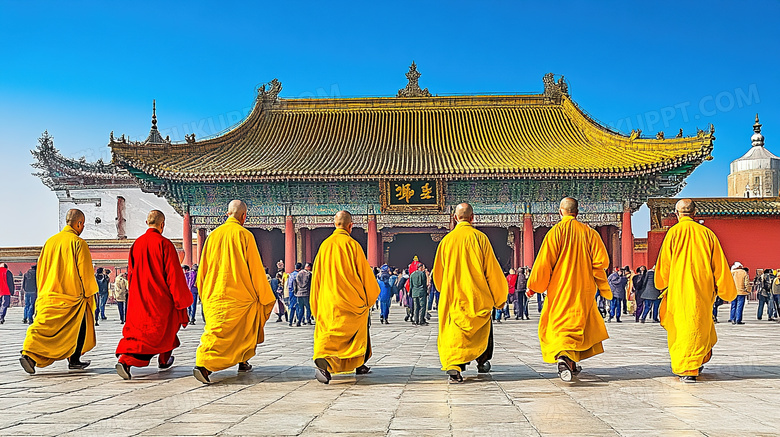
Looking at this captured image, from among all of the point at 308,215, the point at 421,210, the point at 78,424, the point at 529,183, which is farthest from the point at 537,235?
the point at 78,424

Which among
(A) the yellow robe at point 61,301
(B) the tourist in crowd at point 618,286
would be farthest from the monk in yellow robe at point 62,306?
(B) the tourist in crowd at point 618,286

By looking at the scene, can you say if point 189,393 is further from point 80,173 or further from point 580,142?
point 80,173

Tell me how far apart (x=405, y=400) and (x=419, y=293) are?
938 cm

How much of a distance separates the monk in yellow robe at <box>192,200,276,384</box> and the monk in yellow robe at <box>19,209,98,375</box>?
1.33m

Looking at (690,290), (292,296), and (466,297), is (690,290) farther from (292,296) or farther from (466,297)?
(292,296)

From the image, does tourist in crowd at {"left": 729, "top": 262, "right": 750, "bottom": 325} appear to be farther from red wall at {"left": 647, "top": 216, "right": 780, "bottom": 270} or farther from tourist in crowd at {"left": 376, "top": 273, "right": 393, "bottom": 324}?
red wall at {"left": 647, "top": 216, "right": 780, "bottom": 270}

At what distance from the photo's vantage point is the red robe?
6.71 meters

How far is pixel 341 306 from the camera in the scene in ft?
21.7

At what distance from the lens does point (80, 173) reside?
37.2m

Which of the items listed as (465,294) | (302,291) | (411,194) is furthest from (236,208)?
(411,194)

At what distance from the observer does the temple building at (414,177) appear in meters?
22.2

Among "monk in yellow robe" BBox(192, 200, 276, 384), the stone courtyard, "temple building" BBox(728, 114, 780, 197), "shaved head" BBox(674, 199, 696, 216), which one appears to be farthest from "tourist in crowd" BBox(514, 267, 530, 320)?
"temple building" BBox(728, 114, 780, 197)

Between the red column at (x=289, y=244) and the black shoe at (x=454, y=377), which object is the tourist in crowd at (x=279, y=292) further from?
the black shoe at (x=454, y=377)

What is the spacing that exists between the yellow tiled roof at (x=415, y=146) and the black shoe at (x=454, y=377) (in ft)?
52.3
